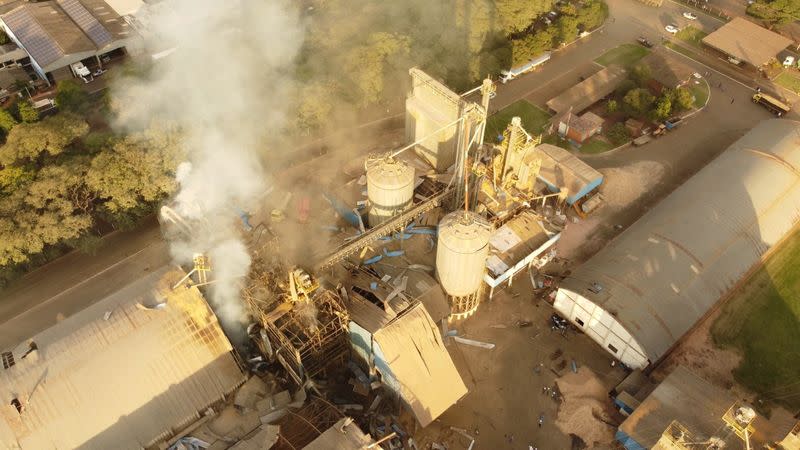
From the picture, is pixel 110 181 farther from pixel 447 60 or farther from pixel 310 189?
pixel 447 60

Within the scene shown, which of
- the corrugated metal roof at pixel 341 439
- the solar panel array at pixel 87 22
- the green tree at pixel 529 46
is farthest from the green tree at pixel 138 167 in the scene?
the green tree at pixel 529 46

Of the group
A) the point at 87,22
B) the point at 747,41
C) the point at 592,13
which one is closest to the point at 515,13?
the point at 592,13

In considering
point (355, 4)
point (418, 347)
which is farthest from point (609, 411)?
point (355, 4)

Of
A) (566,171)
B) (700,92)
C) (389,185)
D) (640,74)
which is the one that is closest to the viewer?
(389,185)

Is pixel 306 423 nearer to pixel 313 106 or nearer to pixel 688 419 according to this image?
pixel 688 419

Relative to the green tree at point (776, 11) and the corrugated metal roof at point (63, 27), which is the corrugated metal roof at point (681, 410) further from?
the corrugated metal roof at point (63, 27)
